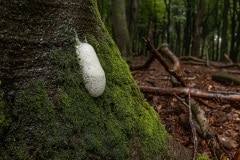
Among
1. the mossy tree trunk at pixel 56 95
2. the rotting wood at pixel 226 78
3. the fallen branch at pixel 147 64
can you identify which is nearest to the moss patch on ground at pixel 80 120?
the mossy tree trunk at pixel 56 95

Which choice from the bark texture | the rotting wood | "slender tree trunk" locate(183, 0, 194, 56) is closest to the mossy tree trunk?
the bark texture

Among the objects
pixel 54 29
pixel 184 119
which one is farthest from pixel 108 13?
pixel 54 29

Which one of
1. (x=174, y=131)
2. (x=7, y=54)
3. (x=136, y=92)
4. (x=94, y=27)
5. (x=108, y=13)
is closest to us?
(x=7, y=54)

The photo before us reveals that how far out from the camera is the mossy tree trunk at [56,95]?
1.58m

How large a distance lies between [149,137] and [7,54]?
3.57ft

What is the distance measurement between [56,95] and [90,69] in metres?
0.25

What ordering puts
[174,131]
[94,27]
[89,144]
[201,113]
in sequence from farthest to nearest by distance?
[174,131] < [201,113] < [94,27] < [89,144]

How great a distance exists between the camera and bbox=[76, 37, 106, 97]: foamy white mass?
1.81 m

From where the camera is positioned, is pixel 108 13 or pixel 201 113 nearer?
pixel 201 113

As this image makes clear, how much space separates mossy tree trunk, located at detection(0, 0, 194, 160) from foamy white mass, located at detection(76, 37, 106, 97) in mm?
33

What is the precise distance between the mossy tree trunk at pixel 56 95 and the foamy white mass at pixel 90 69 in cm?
3

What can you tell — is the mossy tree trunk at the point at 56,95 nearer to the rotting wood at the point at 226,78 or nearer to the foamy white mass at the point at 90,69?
the foamy white mass at the point at 90,69

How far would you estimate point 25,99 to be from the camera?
1.61 meters

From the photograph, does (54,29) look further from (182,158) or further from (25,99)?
(182,158)
